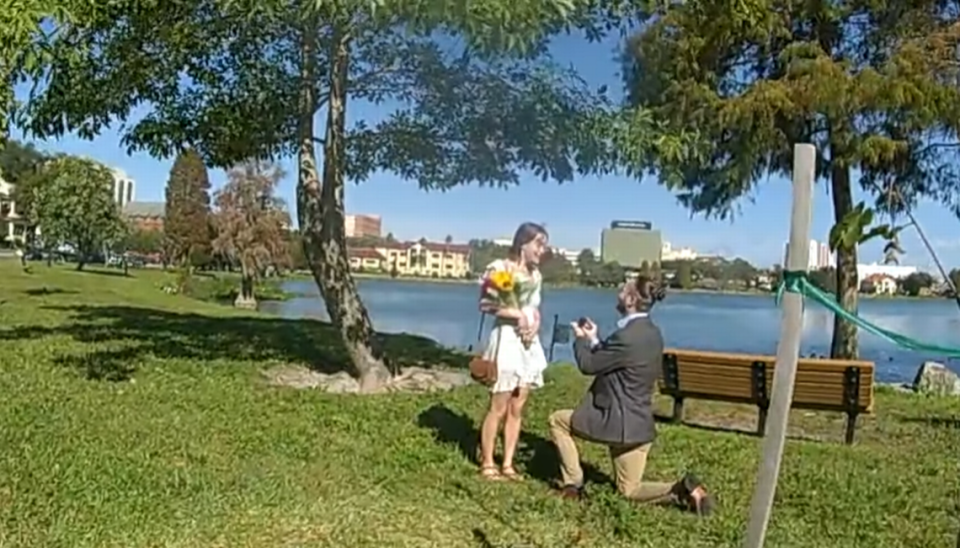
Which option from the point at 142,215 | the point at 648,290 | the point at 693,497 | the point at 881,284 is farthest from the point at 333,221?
the point at 142,215

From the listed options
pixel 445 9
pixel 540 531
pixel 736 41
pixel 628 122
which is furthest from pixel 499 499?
pixel 736 41

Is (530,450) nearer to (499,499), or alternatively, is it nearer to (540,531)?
(499,499)

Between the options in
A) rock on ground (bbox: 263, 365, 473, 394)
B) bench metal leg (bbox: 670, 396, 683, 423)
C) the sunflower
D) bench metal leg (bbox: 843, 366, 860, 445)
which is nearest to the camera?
the sunflower

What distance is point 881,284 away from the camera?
6707 mm

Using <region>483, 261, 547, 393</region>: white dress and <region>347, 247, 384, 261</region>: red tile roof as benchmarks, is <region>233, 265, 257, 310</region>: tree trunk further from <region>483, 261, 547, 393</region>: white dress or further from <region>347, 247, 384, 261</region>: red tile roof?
<region>483, 261, 547, 393</region>: white dress

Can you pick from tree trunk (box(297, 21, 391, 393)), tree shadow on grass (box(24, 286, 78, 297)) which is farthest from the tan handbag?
tree shadow on grass (box(24, 286, 78, 297))

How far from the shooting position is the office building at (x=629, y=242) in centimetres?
467

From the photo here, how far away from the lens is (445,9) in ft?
20.4

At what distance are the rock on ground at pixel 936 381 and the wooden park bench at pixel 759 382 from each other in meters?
4.12

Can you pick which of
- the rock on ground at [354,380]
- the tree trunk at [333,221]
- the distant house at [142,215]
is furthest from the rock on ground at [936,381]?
the distant house at [142,215]

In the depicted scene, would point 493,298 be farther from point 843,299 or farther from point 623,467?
point 843,299

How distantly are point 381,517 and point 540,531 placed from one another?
66 cm

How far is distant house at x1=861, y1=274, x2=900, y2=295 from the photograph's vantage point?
6.30 metres

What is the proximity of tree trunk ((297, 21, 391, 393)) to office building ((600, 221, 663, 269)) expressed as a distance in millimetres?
4618
